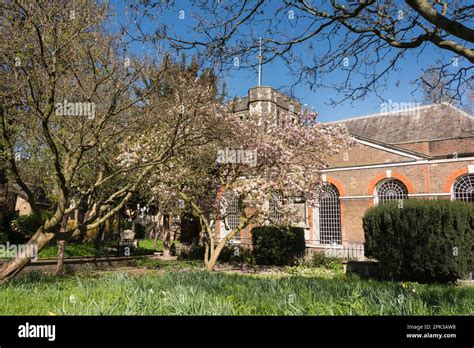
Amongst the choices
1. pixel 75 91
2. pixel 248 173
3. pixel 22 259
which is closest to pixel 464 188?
pixel 248 173

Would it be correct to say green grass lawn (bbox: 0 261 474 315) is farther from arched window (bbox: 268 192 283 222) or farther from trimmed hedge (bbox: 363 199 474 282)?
arched window (bbox: 268 192 283 222)

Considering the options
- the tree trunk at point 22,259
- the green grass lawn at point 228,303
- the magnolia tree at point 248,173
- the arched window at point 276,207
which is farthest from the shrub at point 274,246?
the green grass lawn at point 228,303

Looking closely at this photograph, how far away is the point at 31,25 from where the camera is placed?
7.18 metres

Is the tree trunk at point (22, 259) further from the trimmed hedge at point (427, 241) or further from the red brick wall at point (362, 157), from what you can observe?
the red brick wall at point (362, 157)

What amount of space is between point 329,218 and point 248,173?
9426 millimetres

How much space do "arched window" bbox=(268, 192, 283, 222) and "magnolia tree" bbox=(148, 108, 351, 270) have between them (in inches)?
9.6

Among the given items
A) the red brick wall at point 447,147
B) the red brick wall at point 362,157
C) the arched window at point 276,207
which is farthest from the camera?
the red brick wall at point 447,147

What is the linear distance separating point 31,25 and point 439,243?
509 inches

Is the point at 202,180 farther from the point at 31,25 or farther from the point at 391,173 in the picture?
the point at 391,173

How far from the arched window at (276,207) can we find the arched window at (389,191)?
7.31 metres

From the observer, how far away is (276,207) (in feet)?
58.4

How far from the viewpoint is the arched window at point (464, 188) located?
1969 cm

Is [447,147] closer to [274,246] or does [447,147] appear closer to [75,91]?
[274,246]
